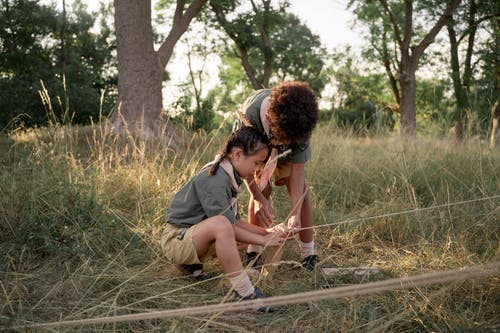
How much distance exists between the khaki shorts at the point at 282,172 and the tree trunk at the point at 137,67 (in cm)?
395

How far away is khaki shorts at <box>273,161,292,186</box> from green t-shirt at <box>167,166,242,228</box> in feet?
1.52

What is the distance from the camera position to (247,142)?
2.45 metres

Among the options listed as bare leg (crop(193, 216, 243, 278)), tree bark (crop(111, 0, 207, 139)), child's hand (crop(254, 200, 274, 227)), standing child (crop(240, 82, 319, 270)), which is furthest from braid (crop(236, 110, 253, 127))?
tree bark (crop(111, 0, 207, 139))

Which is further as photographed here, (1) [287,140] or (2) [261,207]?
(2) [261,207]

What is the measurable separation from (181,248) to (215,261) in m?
0.51

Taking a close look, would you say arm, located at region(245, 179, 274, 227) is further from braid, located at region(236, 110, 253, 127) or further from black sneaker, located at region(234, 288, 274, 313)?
black sneaker, located at region(234, 288, 274, 313)

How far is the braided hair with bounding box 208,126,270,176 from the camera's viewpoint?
2.45 metres

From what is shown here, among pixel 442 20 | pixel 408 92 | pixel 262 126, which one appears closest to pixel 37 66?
pixel 408 92

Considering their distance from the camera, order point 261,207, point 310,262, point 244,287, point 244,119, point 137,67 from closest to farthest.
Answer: point 244,287
point 244,119
point 261,207
point 310,262
point 137,67

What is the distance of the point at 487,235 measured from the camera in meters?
3.18

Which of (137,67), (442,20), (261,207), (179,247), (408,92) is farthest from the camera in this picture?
(408,92)

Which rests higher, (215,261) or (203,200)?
(203,200)

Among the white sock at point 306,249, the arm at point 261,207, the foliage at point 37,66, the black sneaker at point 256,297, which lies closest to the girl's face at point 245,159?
the arm at point 261,207

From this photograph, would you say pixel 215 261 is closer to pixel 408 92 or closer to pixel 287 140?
pixel 287 140
